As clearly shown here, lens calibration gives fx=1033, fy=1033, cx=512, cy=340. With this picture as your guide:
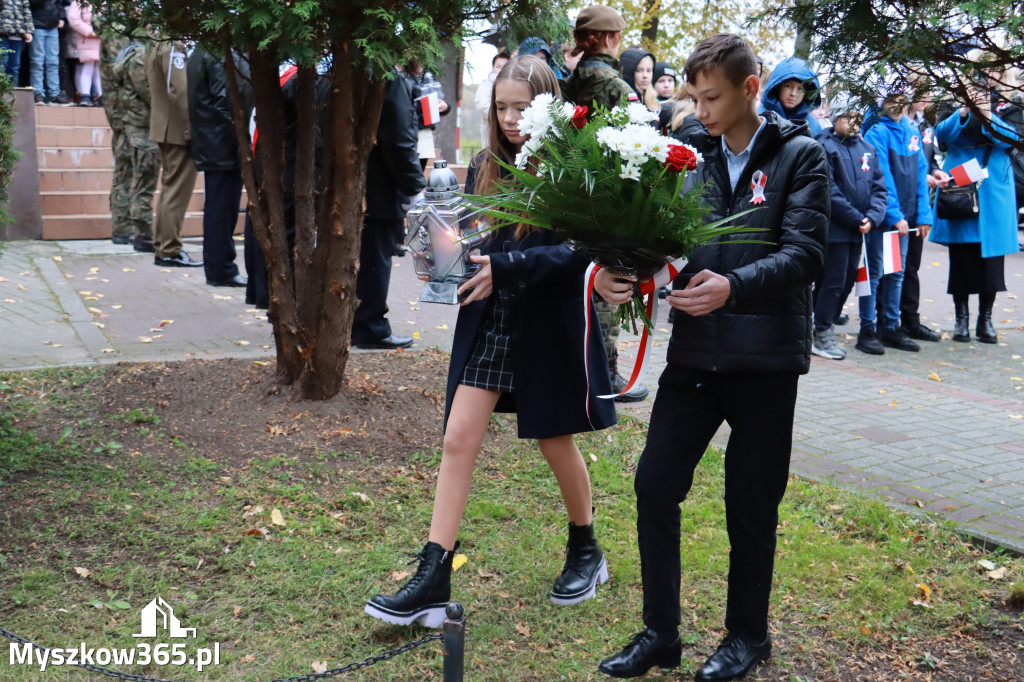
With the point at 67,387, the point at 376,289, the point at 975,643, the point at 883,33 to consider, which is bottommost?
the point at 975,643

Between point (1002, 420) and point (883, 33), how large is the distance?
4.31 metres

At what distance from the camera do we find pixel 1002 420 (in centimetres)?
700

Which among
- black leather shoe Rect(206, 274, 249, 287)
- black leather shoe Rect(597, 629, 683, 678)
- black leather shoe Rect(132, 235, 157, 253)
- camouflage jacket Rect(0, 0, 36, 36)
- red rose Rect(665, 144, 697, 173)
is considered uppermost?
camouflage jacket Rect(0, 0, 36, 36)

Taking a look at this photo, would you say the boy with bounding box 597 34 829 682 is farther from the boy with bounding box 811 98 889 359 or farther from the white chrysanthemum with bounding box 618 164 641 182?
the boy with bounding box 811 98 889 359

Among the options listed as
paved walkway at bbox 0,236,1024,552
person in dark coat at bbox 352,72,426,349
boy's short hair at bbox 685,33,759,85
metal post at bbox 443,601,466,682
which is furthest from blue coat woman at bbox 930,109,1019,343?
metal post at bbox 443,601,466,682

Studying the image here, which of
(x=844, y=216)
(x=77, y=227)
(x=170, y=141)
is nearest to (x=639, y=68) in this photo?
(x=844, y=216)

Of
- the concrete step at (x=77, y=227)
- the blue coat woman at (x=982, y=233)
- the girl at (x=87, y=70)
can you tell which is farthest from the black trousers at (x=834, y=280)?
the girl at (x=87, y=70)

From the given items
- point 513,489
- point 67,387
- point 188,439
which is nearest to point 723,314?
point 513,489

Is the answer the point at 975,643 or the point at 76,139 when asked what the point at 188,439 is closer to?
the point at 975,643

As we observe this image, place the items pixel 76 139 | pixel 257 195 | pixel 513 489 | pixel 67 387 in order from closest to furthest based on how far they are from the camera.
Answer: pixel 513 489 → pixel 257 195 → pixel 67 387 → pixel 76 139

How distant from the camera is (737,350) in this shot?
3229 millimetres

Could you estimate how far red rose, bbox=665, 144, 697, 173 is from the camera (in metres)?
2.98

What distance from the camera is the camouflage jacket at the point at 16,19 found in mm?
12820

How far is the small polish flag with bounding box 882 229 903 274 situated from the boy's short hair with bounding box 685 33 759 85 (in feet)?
21.1
